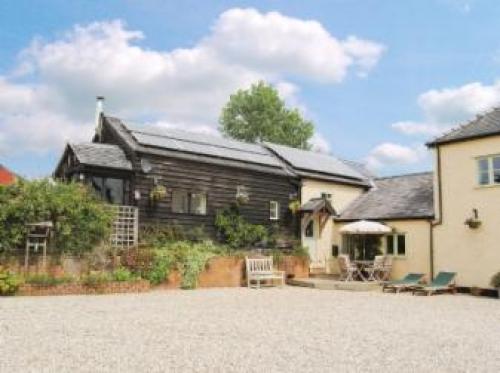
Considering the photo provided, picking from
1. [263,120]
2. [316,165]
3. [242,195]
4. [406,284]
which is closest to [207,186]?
[242,195]

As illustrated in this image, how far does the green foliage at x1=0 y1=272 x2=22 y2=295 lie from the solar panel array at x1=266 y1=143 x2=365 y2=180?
14611mm

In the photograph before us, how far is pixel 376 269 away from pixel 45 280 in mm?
12502

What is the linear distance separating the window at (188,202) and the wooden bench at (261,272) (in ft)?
10.5

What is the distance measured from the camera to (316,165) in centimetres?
2795

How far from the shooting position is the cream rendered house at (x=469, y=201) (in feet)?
63.3

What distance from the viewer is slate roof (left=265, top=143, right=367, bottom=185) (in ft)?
88.5

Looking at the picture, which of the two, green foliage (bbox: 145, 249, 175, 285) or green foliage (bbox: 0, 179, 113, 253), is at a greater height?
green foliage (bbox: 0, 179, 113, 253)

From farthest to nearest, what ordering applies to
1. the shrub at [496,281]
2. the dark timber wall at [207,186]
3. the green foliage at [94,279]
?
1. the dark timber wall at [207,186]
2. the shrub at [496,281]
3. the green foliage at [94,279]

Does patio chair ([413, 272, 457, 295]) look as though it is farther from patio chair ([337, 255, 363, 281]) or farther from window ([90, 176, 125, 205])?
window ([90, 176, 125, 205])

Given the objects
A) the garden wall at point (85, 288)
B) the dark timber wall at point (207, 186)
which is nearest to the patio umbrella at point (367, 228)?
the dark timber wall at point (207, 186)

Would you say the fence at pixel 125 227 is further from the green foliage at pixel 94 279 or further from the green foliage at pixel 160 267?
the green foliage at pixel 94 279

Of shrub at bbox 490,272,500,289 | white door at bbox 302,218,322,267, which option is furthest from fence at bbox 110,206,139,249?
shrub at bbox 490,272,500,289

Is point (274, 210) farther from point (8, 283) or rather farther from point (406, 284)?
point (8, 283)

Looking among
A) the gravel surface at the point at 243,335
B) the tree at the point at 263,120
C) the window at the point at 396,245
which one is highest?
the tree at the point at 263,120
